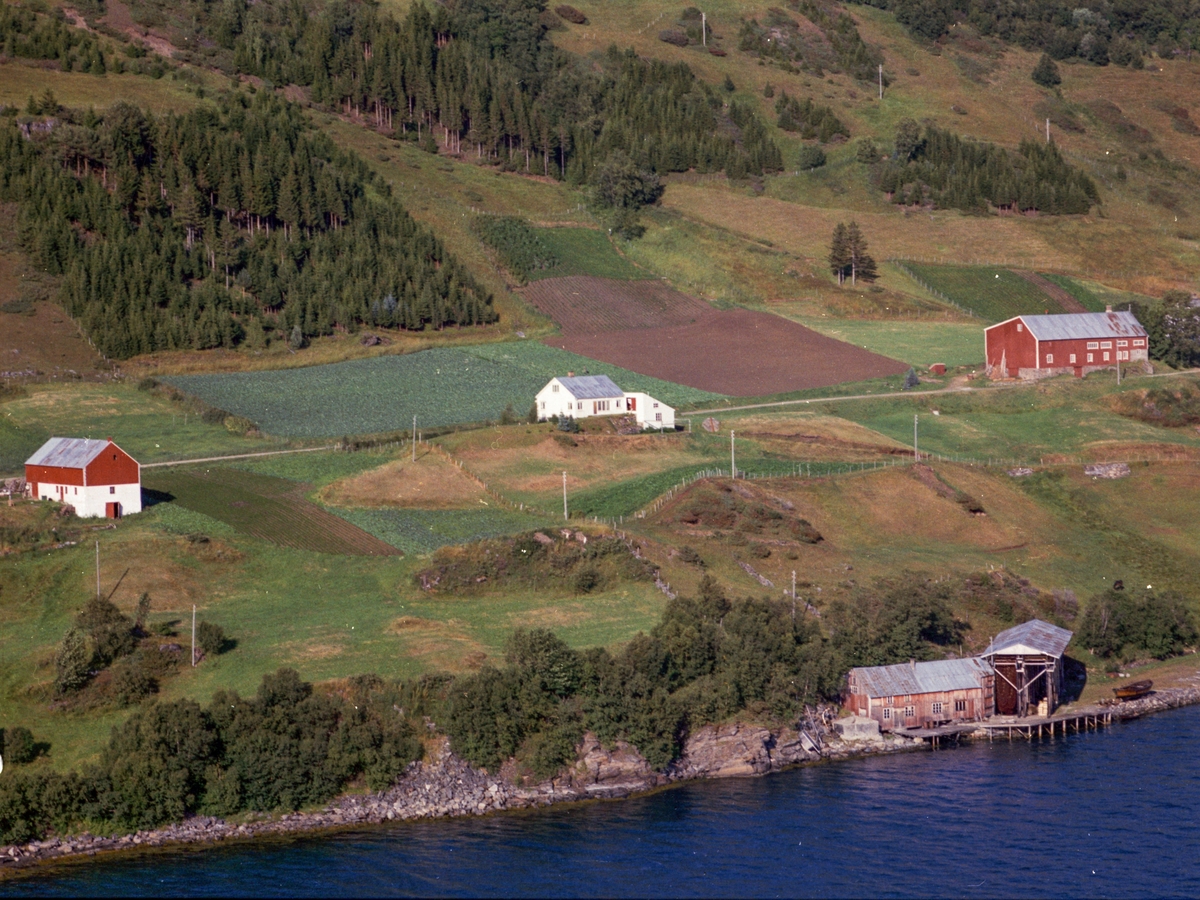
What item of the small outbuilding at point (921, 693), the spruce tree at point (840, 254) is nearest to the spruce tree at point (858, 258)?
the spruce tree at point (840, 254)

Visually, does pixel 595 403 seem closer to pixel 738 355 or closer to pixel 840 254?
pixel 738 355

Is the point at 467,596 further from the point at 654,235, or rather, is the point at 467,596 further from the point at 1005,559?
the point at 654,235

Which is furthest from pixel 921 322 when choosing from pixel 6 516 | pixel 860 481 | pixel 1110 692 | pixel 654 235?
pixel 6 516

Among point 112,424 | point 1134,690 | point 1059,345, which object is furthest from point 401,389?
point 1134,690

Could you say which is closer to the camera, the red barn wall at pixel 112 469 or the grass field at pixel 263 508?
the grass field at pixel 263 508

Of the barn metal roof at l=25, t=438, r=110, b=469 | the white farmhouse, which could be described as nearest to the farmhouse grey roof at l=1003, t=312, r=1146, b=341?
the white farmhouse

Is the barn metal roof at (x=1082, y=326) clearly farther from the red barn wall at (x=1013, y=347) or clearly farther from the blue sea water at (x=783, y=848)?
the blue sea water at (x=783, y=848)

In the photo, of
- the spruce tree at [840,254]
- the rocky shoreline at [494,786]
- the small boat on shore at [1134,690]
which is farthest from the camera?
the spruce tree at [840,254]
